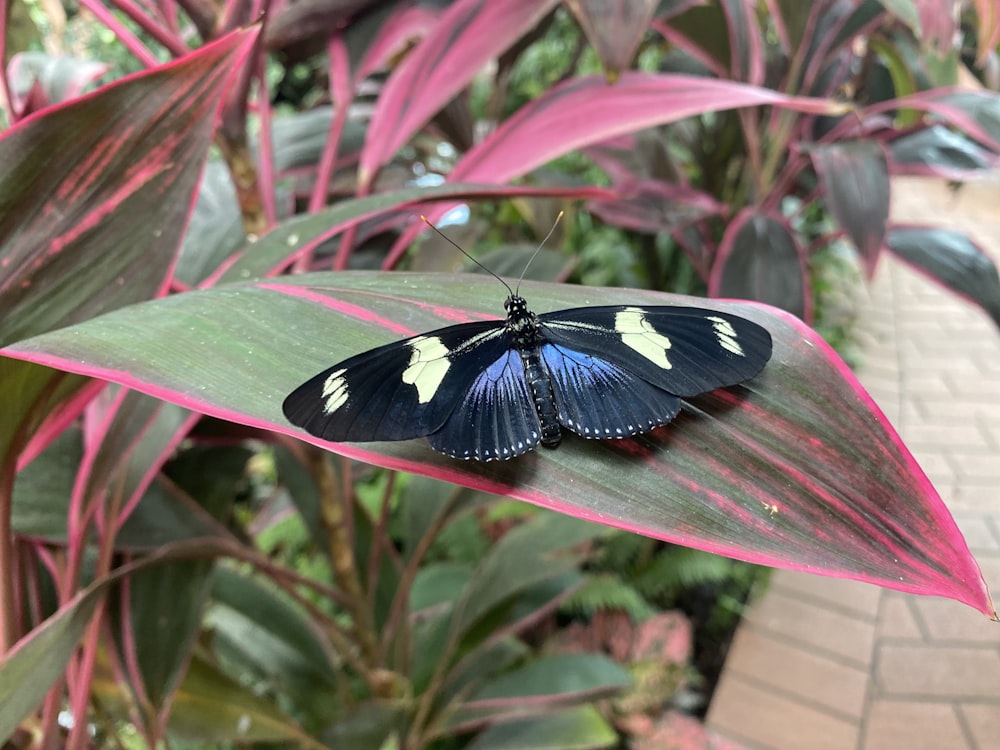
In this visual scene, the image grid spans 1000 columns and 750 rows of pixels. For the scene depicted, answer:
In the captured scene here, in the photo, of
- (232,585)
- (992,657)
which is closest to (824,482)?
(232,585)

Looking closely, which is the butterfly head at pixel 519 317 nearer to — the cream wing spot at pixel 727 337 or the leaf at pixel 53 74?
the cream wing spot at pixel 727 337

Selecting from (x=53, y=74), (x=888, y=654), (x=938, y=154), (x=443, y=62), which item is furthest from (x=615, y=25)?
(x=888, y=654)

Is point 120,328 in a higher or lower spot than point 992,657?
higher

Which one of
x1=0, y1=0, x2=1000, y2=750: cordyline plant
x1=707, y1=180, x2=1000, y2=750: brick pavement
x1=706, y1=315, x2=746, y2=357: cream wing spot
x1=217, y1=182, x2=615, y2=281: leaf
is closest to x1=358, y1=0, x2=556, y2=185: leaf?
x1=0, y1=0, x2=1000, y2=750: cordyline plant

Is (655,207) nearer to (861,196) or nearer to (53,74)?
(861,196)

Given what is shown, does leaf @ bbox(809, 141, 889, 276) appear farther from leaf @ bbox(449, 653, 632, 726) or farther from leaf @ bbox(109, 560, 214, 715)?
leaf @ bbox(109, 560, 214, 715)

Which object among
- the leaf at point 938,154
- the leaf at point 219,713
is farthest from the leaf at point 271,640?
the leaf at point 938,154

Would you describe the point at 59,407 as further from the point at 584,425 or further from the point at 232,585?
the point at 232,585
